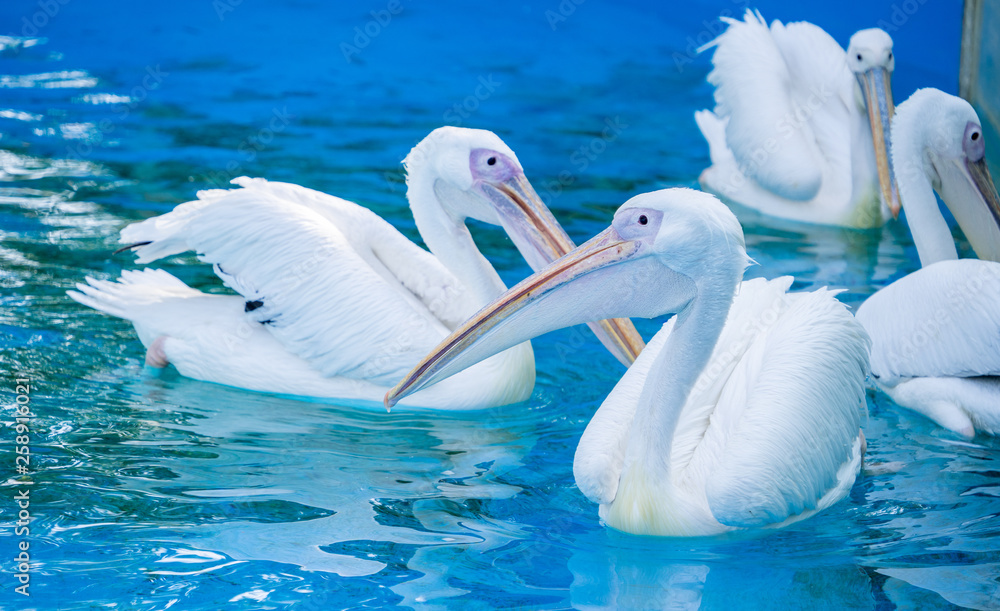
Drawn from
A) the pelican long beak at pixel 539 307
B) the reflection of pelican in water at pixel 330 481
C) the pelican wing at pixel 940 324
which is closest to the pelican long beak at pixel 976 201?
the pelican wing at pixel 940 324

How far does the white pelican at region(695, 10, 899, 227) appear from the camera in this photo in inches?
269

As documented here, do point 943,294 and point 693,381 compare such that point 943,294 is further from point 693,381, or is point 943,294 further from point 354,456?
point 354,456

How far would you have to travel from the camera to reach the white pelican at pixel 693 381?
323 centimetres

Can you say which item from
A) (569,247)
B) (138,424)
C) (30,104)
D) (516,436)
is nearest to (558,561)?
(516,436)

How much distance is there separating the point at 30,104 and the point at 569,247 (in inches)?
261

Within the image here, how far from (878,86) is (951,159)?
1.77 metres

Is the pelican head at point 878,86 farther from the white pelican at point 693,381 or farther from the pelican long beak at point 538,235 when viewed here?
the white pelican at point 693,381

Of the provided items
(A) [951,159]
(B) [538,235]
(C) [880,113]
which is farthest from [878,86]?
(B) [538,235]

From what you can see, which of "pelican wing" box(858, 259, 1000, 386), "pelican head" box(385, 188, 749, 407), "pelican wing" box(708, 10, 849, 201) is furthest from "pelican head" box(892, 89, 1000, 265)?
"pelican head" box(385, 188, 749, 407)

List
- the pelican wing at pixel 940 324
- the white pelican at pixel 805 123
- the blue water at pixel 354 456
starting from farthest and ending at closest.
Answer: the white pelican at pixel 805 123 < the pelican wing at pixel 940 324 < the blue water at pixel 354 456

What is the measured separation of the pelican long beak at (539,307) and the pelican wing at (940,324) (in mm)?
1805

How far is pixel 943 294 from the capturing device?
447 cm

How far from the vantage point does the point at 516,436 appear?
4.48m

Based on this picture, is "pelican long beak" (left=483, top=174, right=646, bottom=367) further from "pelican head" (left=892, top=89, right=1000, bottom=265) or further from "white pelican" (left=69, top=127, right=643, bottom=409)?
"pelican head" (left=892, top=89, right=1000, bottom=265)
